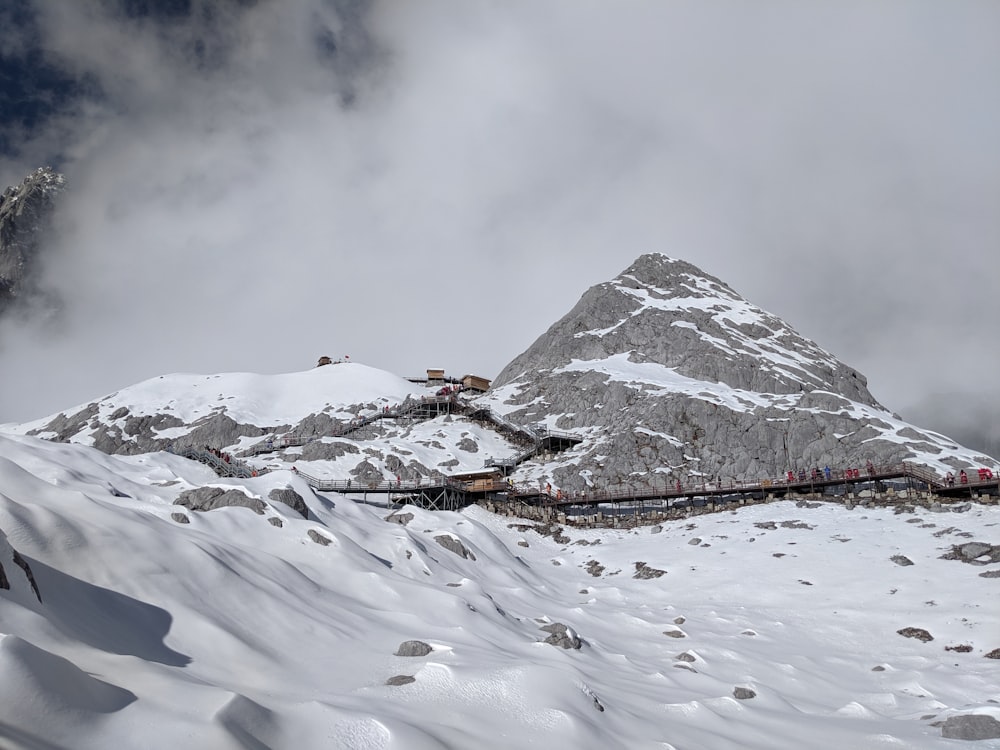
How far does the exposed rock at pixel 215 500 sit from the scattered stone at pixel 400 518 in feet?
51.4

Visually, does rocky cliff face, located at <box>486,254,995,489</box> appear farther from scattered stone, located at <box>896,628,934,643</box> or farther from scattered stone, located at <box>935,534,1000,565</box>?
scattered stone, located at <box>896,628,934,643</box>

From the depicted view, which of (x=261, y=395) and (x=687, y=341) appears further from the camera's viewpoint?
(x=261, y=395)

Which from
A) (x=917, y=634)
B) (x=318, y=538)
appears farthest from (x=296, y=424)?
(x=917, y=634)

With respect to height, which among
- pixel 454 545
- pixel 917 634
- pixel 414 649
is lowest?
pixel 414 649

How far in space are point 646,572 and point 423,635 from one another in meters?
29.8

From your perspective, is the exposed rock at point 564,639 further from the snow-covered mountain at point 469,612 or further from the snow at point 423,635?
the snow at point 423,635

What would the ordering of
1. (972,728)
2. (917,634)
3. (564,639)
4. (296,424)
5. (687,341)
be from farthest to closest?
(687,341) → (296,424) → (917,634) → (564,639) → (972,728)

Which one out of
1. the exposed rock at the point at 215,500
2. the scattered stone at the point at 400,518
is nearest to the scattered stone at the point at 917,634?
the scattered stone at the point at 400,518

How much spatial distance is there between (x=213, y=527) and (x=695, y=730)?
21534mm

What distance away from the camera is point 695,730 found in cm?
1741

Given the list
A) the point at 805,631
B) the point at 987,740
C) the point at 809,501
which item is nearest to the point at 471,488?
the point at 809,501

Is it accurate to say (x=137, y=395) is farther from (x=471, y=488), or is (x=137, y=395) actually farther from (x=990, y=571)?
(x=990, y=571)

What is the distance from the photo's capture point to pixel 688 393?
95812mm

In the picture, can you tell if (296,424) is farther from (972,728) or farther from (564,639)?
(972,728)
